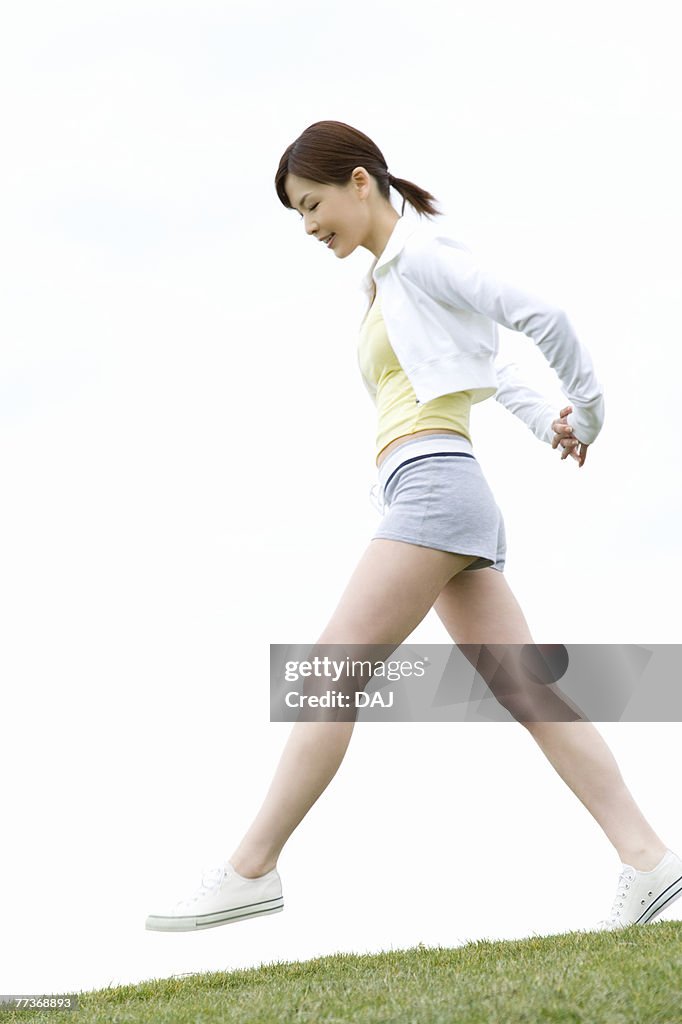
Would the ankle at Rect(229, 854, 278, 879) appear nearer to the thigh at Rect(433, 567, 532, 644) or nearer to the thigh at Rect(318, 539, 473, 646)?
the thigh at Rect(318, 539, 473, 646)

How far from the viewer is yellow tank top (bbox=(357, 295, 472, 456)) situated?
11.6 ft

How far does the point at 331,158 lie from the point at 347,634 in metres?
1.39

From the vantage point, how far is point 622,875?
3.91 m

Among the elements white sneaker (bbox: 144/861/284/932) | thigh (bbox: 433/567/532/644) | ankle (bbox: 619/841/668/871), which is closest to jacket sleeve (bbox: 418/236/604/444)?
thigh (bbox: 433/567/532/644)

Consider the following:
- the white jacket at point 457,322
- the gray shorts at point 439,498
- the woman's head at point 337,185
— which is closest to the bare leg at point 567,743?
the gray shorts at point 439,498

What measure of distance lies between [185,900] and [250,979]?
662 millimetres

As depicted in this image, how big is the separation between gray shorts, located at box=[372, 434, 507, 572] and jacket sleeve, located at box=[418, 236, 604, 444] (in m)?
0.35

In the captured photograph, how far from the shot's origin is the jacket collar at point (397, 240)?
3566 mm

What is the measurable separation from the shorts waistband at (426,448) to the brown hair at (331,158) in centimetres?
50

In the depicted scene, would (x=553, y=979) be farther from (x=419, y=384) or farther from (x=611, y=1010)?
(x=419, y=384)

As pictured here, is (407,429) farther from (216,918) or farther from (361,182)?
(216,918)

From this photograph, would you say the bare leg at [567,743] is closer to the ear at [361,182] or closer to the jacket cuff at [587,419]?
the jacket cuff at [587,419]

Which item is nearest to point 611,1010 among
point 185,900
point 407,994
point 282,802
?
point 407,994

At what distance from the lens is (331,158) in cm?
361
